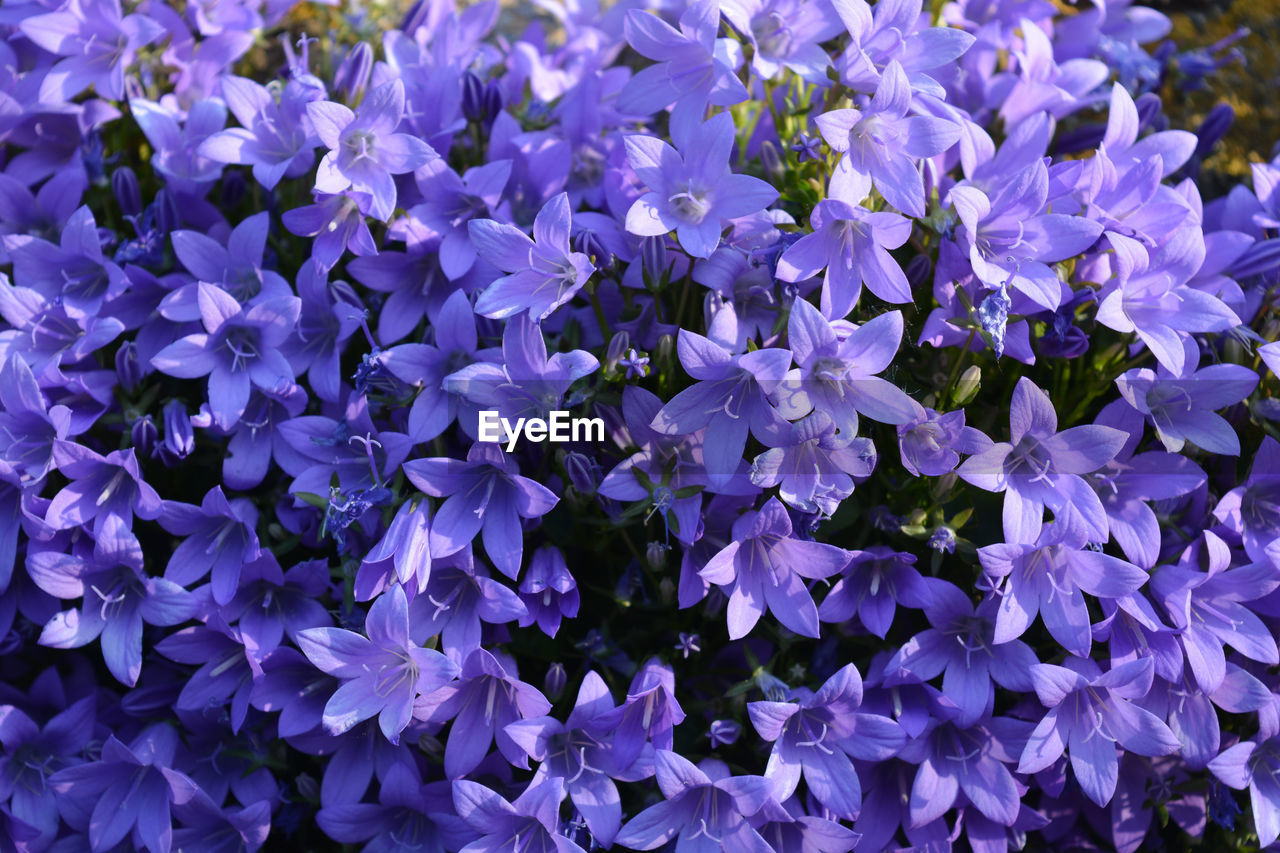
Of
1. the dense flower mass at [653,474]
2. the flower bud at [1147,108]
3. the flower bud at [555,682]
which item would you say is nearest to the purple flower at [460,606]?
the dense flower mass at [653,474]

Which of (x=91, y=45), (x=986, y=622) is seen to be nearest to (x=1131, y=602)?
(x=986, y=622)

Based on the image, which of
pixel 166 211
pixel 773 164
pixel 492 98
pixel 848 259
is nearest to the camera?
pixel 848 259

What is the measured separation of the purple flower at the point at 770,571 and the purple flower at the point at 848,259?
419 millimetres

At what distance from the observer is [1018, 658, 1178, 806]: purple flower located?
174 cm

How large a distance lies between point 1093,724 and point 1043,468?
19.3 inches

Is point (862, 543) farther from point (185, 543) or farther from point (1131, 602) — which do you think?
point (185, 543)

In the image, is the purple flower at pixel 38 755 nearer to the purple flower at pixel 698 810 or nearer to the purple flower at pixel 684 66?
the purple flower at pixel 698 810

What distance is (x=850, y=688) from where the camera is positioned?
1727mm

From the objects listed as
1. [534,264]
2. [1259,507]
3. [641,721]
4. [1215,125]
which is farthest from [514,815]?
[1215,125]

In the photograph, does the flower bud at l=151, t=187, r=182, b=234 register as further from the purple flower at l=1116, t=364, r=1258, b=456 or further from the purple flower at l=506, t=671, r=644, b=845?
the purple flower at l=1116, t=364, r=1258, b=456

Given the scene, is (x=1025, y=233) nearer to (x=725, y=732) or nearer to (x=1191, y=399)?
(x=1191, y=399)

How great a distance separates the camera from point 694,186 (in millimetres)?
1838

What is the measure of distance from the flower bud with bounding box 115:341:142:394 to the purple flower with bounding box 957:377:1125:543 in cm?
171

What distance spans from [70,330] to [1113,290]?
2.20 m
